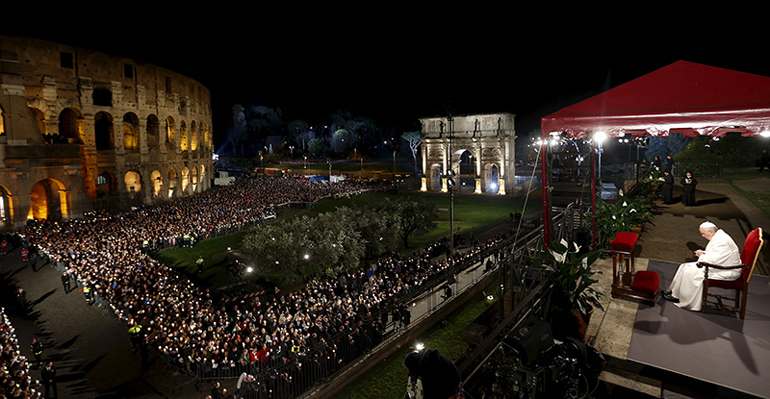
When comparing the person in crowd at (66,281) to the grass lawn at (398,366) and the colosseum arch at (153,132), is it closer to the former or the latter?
the grass lawn at (398,366)

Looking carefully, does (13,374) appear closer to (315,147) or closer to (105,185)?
(105,185)

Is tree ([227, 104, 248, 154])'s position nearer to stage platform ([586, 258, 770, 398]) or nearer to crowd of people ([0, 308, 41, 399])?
crowd of people ([0, 308, 41, 399])

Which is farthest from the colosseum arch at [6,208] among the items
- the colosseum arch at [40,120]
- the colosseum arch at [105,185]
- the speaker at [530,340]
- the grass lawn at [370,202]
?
the speaker at [530,340]

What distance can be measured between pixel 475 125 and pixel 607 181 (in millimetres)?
17966

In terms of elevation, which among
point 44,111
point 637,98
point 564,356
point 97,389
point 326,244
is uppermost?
point 44,111

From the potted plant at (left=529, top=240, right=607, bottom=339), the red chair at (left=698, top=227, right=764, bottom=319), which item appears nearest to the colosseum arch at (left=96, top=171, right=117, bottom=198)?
the potted plant at (left=529, top=240, right=607, bottom=339)

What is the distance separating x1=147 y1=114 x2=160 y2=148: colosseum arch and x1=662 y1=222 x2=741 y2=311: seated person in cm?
4399

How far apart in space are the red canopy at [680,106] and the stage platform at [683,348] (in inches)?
107

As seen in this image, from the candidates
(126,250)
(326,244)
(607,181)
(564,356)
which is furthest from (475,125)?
(564,356)

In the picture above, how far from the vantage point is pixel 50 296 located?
17.5m

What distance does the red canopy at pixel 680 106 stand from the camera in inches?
211

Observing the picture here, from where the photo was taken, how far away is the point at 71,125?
113 ft

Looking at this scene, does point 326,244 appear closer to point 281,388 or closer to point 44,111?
point 281,388

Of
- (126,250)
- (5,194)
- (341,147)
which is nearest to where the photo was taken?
(126,250)
